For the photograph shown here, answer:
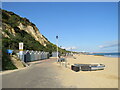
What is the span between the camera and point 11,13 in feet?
236

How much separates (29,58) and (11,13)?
3899cm

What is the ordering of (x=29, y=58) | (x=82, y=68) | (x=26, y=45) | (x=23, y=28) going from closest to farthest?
(x=82, y=68) < (x=29, y=58) < (x=26, y=45) < (x=23, y=28)

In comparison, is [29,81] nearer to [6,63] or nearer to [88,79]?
[88,79]

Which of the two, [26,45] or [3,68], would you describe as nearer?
[3,68]

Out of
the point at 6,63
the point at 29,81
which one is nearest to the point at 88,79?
the point at 29,81

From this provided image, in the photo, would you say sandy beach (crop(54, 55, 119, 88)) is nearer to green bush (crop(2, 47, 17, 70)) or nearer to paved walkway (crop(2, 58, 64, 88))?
paved walkway (crop(2, 58, 64, 88))

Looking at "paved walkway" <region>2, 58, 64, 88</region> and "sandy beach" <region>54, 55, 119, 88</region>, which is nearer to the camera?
"paved walkway" <region>2, 58, 64, 88</region>

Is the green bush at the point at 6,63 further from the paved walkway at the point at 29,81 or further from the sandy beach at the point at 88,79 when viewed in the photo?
the sandy beach at the point at 88,79

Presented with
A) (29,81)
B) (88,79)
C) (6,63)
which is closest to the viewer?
(29,81)

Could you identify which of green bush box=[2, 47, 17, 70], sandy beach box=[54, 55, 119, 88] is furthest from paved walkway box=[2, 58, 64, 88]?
green bush box=[2, 47, 17, 70]

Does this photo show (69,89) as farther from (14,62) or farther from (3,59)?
(14,62)

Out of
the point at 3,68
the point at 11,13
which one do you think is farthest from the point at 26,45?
the point at 3,68

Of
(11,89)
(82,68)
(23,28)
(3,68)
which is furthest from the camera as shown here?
(23,28)

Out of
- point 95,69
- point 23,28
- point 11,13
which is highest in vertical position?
point 11,13
